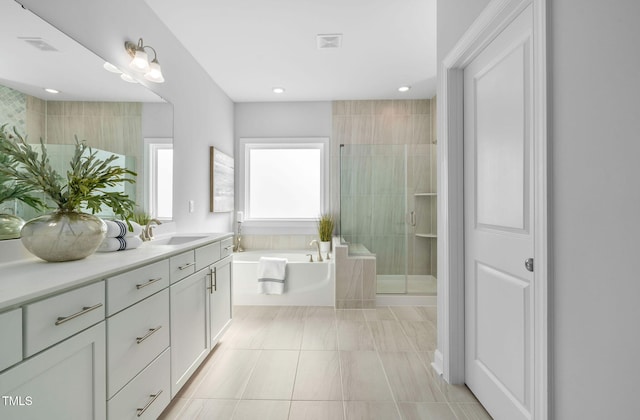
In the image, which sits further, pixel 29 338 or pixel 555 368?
pixel 555 368

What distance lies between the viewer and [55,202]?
1456 mm

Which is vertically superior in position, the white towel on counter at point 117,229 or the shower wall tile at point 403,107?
the shower wall tile at point 403,107

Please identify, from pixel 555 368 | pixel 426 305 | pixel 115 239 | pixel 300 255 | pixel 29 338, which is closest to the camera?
pixel 29 338

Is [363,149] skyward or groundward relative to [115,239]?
skyward

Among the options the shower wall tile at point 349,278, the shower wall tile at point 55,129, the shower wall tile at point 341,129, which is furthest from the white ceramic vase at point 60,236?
the shower wall tile at point 341,129

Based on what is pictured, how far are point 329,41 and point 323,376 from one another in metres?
2.66

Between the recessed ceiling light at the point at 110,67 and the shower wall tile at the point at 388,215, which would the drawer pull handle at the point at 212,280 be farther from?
the shower wall tile at the point at 388,215

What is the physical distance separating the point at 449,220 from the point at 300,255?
261 centimetres

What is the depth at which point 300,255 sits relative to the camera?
433 centimetres

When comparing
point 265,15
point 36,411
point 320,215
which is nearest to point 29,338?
point 36,411

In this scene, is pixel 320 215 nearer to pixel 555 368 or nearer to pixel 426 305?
pixel 426 305

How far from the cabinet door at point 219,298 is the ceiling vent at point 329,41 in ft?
6.63

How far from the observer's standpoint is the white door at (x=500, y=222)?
4.64 ft

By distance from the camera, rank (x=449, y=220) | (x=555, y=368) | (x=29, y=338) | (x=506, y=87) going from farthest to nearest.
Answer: (x=449, y=220), (x=506, y=87), (x=555, y=368), (x=29, y=338)
